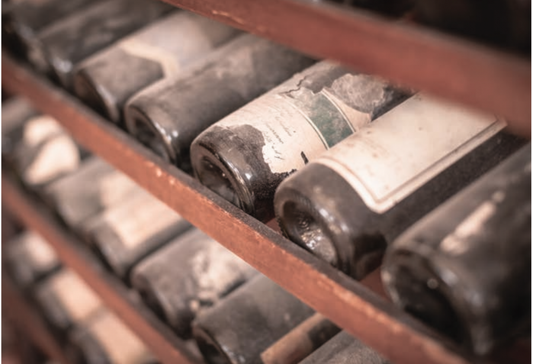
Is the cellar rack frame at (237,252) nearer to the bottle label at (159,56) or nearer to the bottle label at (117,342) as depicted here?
the bottle label at (159,56)

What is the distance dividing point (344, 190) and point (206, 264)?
1.68 ft

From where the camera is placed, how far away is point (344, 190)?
0.63 m

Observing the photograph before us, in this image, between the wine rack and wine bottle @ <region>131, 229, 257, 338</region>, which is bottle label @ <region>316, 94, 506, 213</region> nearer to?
the wine rack

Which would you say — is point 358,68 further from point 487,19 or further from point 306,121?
point 306,121

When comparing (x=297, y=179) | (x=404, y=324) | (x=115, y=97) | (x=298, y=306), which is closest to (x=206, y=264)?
(x=298, y=306)

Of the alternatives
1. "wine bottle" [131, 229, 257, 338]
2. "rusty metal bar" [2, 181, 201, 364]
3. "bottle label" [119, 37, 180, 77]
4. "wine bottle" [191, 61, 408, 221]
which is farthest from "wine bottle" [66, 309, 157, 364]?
"wine bottle" [191, 61, 408, 221]

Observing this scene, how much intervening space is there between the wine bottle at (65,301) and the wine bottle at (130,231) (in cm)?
40

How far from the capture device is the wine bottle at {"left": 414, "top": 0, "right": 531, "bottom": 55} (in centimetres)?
47

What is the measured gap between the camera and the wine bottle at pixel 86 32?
1.17m

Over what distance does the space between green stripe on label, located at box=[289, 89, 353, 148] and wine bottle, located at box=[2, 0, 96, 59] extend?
0.74 m

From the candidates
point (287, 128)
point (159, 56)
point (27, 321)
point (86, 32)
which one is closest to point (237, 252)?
point (287, 128)

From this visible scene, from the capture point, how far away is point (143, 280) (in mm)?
1093

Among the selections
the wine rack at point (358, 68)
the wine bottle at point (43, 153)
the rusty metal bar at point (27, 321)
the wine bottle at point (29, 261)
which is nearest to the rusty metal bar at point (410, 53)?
the wine rack at point (358, 68)

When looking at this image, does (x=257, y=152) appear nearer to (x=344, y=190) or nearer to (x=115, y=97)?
(x=344, y=190)
